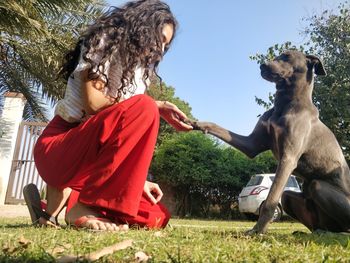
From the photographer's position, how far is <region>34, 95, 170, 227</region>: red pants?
2.67 metres

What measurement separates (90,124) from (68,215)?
633 millimetres

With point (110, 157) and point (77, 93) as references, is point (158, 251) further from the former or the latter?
point (77, 93)

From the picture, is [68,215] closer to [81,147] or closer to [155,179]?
[81,147]

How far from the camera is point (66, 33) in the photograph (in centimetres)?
870

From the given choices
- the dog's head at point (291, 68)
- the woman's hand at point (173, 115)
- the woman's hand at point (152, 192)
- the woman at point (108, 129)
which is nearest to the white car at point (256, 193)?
the dog's head at point (291, 68)

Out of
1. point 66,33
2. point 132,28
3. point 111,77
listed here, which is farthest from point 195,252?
point 66,33

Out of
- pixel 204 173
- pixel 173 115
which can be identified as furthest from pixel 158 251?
pixel 204 173

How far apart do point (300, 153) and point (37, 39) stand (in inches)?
242

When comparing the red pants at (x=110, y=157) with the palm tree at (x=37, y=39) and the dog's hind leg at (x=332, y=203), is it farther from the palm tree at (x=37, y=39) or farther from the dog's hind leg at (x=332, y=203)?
the palm tree at (x=37, y=39)

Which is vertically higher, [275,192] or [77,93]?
[77,93]

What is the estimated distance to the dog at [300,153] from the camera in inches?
141

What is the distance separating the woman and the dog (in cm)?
101

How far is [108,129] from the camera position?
2701 mm

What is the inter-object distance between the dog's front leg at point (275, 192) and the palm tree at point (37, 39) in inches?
206
